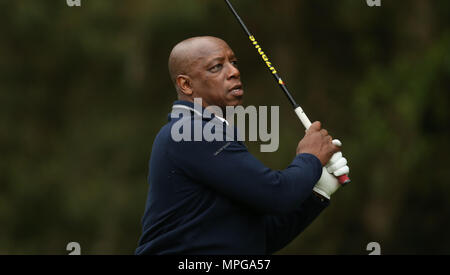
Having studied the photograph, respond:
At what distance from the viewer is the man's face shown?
2.91m

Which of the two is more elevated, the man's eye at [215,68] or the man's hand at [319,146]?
the man's eye at [215,68]

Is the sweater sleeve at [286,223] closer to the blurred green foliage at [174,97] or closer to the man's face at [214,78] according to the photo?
the man's face at [214,78]

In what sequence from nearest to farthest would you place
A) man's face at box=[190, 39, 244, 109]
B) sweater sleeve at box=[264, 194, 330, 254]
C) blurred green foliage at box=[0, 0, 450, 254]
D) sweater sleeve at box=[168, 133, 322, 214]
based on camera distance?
sweater sleeve at box=[168, 133, 322, 214], man's face at box=[190, 39, 244, 109], sweater sleeve at box=[264, 194, 330, 254], blurred green foliage at box=[0, 0, 450, 254]

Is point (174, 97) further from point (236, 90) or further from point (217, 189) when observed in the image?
point (217, 189)

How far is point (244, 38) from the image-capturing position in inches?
321

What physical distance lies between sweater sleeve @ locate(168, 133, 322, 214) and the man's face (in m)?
0.28

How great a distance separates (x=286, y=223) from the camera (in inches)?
122

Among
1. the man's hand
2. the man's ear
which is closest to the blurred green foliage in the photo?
the man's hand

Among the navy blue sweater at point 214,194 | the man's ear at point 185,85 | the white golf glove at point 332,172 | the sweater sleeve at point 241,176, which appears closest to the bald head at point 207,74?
the man's ear at point 185,85

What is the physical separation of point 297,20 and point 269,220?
5.48 m

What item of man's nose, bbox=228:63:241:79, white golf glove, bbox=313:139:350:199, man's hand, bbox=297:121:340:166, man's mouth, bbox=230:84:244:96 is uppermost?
man's nose, bbox=228:63:241:79

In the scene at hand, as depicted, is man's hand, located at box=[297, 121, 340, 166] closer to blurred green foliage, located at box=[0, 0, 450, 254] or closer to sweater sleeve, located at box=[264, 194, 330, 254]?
sweater sleeve, located at box=[264, 194, 330, 254]

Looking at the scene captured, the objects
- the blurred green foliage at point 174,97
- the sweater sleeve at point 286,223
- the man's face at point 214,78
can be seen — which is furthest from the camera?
the blurred green foliage at point 174,97

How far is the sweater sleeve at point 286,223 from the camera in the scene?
307cm
